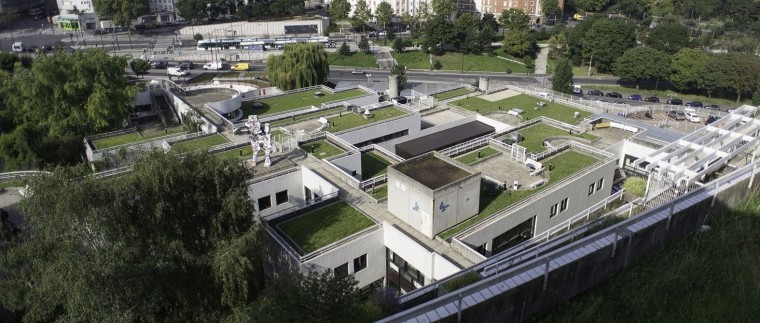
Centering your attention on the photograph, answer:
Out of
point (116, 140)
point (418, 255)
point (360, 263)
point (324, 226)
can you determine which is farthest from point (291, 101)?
point (418, 255)

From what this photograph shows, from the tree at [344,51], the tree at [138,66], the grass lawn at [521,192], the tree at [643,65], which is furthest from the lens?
the tree at [344,51]

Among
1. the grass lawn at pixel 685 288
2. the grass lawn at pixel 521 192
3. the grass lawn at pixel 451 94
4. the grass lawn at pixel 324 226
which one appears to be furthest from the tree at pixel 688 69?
the grass lawn at pixel 685 288

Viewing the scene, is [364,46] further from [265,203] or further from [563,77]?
[265,203]

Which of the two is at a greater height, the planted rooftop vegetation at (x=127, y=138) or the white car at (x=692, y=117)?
the planted rooftop vegetation at (x=127, y=138)

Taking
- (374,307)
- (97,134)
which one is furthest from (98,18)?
(374,307)

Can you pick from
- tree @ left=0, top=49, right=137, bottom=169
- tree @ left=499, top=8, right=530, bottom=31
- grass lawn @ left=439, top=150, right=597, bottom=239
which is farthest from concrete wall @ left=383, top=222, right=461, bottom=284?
tree @ left=499, top=8, right=530, bottom=31

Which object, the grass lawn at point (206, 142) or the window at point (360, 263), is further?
the grass lawn at point (206, 142)

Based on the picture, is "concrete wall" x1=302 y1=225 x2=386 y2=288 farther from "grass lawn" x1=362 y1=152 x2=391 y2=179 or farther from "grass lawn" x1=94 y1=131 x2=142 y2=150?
"grass lawn" x1=94 y1=131 x2=142 y2=150

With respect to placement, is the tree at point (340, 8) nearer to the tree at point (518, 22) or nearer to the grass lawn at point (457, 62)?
the grass lawn at point (457, 62)
